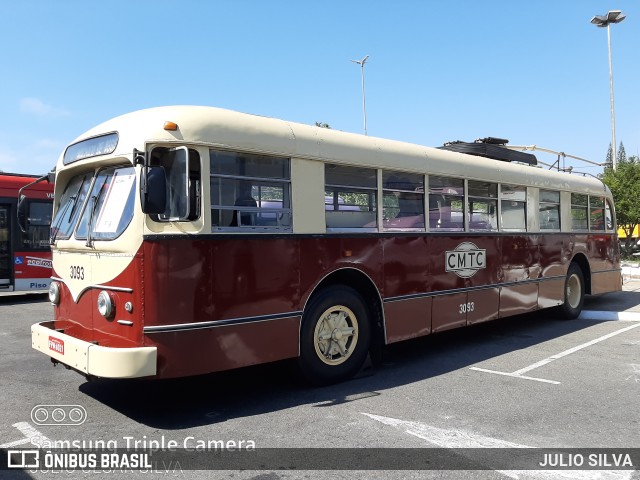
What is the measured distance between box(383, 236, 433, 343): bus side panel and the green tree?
2262cm

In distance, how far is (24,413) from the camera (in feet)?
16.8

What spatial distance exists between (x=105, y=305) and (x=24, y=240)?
10469 mm

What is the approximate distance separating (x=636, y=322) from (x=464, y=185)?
17.0ft

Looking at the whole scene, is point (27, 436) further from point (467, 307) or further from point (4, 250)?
point (4, 250)

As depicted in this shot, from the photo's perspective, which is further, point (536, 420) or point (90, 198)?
point (90, 198)

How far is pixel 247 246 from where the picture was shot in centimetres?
513

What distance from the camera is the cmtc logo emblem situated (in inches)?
294

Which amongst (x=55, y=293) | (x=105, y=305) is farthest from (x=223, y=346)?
(x=55, y=293)

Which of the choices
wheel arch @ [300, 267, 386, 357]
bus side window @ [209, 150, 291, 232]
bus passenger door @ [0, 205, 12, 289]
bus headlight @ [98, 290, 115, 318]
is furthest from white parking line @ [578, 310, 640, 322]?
bus passenger door @ [0, 205, 12, 289]

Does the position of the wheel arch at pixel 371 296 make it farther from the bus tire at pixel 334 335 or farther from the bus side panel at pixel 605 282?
the bus side panel at pixel 605 282

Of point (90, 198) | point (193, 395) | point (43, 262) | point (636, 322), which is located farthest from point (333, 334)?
point (43, 262)

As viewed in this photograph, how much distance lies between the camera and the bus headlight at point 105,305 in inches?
190

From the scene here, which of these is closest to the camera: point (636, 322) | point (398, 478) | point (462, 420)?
point (398, 478)

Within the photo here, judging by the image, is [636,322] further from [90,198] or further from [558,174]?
[90,198]
